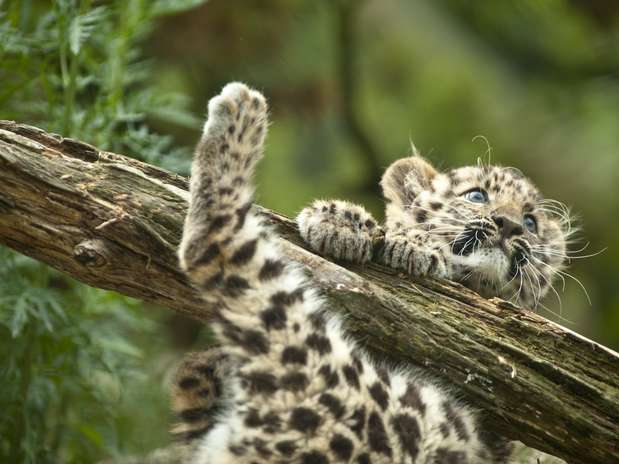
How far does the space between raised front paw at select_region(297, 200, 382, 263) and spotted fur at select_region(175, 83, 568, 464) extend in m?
0.01

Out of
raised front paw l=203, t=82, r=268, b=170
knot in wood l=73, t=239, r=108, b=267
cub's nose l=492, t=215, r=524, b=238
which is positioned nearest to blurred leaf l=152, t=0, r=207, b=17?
raised front paw l=203, t=82, r=268, b=170

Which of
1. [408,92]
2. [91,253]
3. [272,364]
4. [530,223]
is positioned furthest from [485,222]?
[408,92]

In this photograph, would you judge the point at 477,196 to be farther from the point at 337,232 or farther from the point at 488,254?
the point at 337,232

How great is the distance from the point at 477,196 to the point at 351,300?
1853 mm

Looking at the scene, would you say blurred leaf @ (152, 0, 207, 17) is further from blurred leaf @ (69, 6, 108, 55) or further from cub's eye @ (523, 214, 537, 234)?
cub's eye @ (523, 214, 537, 234)

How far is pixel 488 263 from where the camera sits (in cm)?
591

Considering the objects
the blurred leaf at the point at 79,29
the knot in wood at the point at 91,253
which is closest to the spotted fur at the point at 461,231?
the knot in wood at the point at 91,253

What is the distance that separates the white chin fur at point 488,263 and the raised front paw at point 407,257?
53cm

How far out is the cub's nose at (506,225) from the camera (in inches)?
241

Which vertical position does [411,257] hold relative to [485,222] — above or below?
below

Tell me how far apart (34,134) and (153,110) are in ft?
5.95

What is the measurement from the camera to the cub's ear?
663cm

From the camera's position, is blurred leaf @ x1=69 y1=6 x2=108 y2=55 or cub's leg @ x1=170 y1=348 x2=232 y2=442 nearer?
cub's leg @ x1=170 y1=348 x2=232 y2=442

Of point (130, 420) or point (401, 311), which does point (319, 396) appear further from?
point (130, 420)
